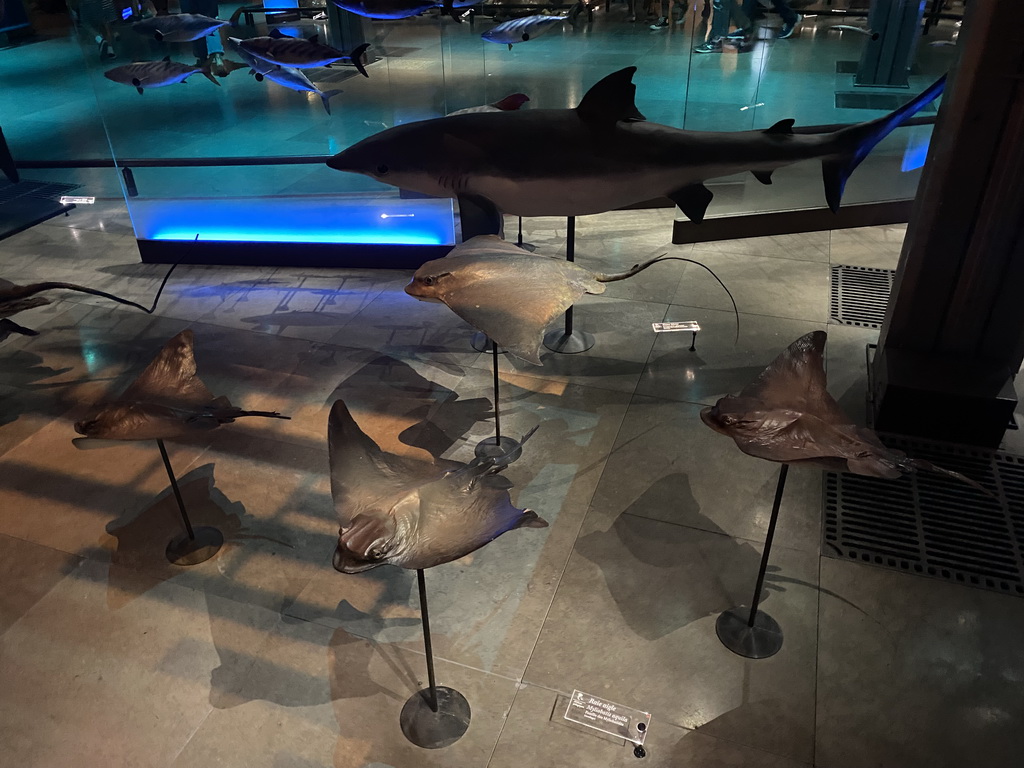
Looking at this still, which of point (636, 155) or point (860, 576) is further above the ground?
point (636, 155)

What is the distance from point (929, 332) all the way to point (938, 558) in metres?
1.42

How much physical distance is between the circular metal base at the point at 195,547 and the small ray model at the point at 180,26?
12.8 feet

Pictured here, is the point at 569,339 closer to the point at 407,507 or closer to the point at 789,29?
the point at 407,507

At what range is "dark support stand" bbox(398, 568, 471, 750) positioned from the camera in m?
2.63

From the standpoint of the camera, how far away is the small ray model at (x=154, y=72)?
5426 mm

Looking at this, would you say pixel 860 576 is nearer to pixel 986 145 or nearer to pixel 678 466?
pixel 678 466

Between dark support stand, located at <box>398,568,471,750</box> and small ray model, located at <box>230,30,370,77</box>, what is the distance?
3.78 metres

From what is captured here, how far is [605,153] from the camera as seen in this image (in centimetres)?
413

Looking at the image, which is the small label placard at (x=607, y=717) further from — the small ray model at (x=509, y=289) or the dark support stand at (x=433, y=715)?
the small ray model at (x=509, y=289)

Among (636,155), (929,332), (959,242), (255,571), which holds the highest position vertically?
(636,155)

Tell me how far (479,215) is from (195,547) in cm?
253

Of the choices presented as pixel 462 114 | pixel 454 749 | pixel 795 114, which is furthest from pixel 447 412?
pixel 795 114

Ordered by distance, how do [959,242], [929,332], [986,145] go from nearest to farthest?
[986,145] < [959,242] < [929,332]

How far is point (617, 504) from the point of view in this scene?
12.1 ft
